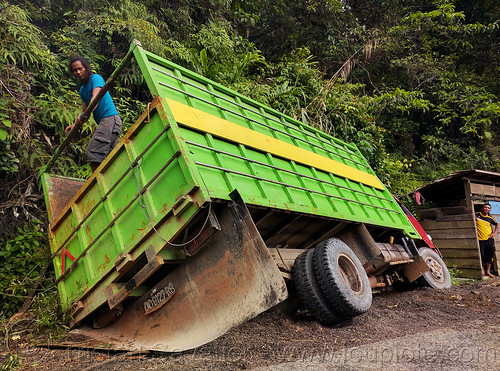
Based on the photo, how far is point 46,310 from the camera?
373 cm

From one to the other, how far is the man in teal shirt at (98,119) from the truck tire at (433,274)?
479cm

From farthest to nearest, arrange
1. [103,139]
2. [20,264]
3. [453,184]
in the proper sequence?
[453,184]
[20,264]
[103,139]

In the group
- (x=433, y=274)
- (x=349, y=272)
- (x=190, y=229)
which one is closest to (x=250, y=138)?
(x=190, y=229)

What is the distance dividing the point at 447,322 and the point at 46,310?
12.9 feet

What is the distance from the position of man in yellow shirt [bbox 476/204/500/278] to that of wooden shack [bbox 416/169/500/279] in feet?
0.68

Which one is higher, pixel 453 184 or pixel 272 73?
pixel 272 73

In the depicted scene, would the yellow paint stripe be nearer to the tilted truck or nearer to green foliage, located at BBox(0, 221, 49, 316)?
the tilted truck

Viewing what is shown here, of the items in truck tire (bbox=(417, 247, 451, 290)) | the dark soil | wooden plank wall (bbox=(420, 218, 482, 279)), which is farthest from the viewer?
wooden plank wall (bbox=(420, 218, 482, 279))

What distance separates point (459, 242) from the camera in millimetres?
7738

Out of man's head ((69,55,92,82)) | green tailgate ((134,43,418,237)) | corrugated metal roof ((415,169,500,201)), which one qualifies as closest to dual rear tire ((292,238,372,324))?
green tailgate ((134,43,418,237))

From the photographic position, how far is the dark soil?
2639mm

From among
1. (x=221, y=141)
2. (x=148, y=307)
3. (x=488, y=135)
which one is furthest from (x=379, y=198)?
(x=488, y=135)

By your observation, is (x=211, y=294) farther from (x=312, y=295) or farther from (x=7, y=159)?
(x=7, y=159)

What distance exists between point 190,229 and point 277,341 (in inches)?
44.1
